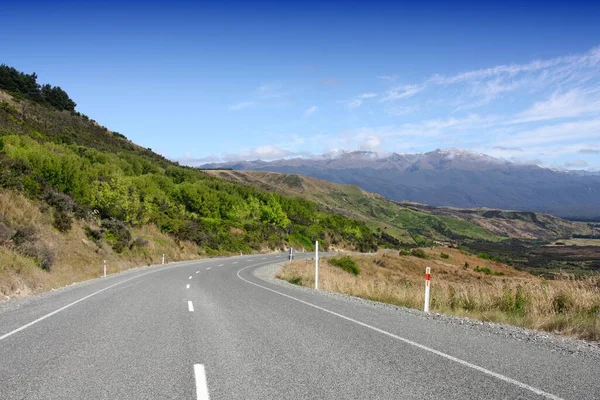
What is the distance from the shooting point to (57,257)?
89.9ft

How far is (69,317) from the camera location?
35.6 feet

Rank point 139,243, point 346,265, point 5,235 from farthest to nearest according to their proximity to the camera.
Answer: point 346,265, point 139,243, point 5,235

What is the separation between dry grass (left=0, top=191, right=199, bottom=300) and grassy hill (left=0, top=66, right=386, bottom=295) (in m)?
0.08

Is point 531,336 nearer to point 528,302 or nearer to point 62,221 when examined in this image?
point 528,302

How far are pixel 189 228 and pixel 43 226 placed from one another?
2575 centimetres

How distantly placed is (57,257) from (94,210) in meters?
14.9

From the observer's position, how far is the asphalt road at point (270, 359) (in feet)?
17.7

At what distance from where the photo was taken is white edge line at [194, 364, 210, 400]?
5160mm

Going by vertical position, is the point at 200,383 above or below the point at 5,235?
below

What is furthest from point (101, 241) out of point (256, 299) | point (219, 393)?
point (219, 393)

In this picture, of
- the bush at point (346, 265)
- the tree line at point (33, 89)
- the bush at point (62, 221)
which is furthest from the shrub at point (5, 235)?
the tree line at point (33, 89)

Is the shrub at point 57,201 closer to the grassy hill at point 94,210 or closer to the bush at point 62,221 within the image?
the grassy hill at point 94,210

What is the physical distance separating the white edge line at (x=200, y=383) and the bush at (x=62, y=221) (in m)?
29.2

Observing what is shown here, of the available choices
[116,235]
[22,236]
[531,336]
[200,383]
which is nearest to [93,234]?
[116,235]
